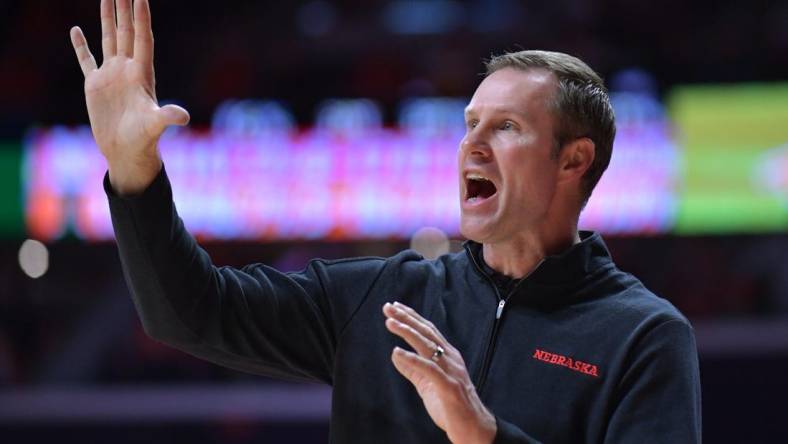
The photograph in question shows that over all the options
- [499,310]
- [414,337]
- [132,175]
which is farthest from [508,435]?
[132,175]

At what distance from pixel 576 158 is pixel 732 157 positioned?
6.80 metres

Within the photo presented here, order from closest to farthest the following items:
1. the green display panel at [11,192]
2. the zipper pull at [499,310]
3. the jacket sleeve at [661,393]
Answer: the jacket sleeve at [661,393] < the zipper pull at [499,310] < the green display panel at [11,192]

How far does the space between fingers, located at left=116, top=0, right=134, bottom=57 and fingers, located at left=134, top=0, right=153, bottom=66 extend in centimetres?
3

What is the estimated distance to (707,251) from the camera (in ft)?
29.5

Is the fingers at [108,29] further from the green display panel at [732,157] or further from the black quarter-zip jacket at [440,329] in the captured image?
the green display panel at [732,157]

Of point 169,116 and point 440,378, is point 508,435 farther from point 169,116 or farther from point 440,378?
point 169,116

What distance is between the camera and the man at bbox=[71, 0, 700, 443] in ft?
7.39

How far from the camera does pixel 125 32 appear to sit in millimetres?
2381

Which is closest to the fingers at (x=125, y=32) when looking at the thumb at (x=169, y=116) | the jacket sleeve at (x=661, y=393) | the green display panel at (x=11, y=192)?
the thumb at (x=169, y=116)

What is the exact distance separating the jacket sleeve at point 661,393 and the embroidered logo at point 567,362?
0.07 meters

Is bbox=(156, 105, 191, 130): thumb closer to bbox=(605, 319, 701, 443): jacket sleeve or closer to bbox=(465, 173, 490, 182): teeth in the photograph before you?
bbox=(465, 173, 490, 182): teeth

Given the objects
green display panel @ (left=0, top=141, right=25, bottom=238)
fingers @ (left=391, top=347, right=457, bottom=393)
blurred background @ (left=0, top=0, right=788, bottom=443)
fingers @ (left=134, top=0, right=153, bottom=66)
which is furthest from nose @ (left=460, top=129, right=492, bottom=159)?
A: green display panel @ (left=0, top=141, right=25, bottom=238)

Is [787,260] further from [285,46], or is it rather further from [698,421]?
[698,421]

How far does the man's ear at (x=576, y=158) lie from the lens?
2566mm
